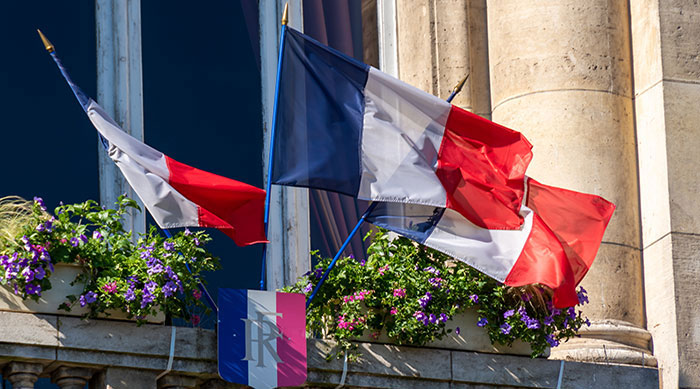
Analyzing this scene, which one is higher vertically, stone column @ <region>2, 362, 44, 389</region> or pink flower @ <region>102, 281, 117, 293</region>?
pink flower @ <region>102, 281, 117, 293</region>

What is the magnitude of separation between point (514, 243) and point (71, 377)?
313 cm

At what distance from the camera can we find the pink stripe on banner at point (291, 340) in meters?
10.9

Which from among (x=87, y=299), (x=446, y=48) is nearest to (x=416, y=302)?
(x=87, y=299)

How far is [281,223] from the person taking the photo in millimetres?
13055

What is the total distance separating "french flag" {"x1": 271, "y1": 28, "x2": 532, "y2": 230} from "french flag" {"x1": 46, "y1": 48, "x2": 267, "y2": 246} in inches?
12.2

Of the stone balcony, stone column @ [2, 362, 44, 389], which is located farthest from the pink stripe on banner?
stone column @ [2, 362, 44, 389]

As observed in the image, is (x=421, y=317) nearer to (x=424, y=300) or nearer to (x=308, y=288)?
(x=424, y=300)

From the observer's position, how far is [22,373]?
10375 millimetres

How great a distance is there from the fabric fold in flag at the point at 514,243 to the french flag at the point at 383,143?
10cm

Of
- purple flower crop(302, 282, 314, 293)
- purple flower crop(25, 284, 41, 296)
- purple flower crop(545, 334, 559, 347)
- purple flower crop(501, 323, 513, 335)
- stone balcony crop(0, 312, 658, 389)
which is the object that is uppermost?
purple flower crop(302, 282, 314, 293)

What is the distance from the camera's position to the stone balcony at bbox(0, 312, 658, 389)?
10367 mm

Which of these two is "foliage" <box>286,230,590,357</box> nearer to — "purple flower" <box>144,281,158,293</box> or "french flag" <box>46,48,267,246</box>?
"french flag" <box>46,48,267,246</box>

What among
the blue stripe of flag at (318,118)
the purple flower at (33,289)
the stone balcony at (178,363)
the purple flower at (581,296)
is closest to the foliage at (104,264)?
the purple flower at (33,289)

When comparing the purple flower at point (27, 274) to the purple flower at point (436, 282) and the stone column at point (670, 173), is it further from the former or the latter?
the stone column at point (670, 173)
